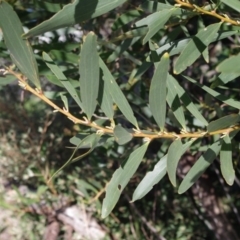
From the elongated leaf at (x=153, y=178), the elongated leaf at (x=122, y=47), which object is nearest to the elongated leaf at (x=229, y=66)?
the elongated leaf at (x=153, y=178)

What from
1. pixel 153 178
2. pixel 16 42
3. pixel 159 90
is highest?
pixel 16 42

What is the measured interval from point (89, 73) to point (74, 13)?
0.13m

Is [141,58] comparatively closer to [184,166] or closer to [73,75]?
[73,75]

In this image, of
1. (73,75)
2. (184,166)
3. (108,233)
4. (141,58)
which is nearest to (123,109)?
(73,75)

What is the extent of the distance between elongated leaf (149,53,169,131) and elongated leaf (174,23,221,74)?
72 mm

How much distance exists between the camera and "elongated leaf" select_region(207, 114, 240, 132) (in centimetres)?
119

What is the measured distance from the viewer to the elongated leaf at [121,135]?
45.8 inches

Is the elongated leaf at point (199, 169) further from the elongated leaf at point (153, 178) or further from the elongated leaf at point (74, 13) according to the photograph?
the elongated leaf at point (74, 13)

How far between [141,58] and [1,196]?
1.80 meters

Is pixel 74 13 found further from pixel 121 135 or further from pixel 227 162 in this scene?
pixel 227 162

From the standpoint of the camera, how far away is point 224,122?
121 cm

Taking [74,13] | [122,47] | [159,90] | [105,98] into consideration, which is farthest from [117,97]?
→ [122,47]

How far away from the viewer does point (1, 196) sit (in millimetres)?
3461

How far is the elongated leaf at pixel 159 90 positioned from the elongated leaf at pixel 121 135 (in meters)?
0.11
